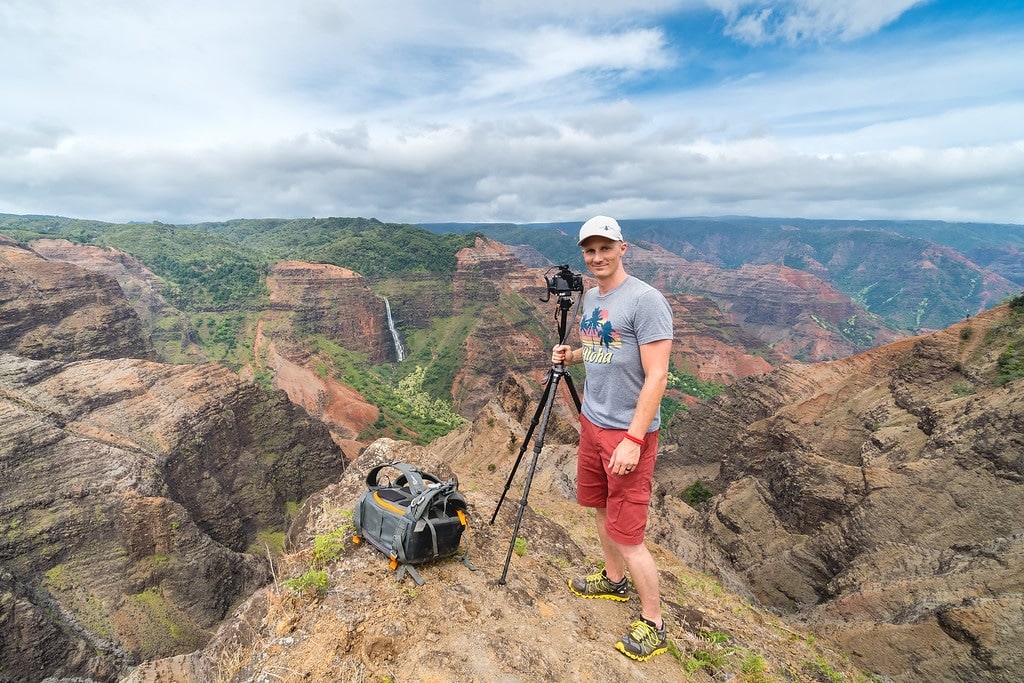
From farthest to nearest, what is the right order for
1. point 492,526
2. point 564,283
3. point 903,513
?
1. point 903,513
2. point 492,526
3. point 564,283

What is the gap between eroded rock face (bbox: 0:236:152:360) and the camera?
3997cm

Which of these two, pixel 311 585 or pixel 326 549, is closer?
pixel 311 585

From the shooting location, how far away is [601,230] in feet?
12.5

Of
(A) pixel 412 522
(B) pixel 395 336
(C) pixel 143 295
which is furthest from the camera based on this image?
(B) pixel 395 336

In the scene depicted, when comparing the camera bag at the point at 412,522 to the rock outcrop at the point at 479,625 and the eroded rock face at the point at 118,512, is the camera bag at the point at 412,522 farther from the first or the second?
the eroded rock face at the point at 118,512

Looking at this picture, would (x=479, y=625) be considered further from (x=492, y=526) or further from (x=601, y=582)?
(x=492, y=526)

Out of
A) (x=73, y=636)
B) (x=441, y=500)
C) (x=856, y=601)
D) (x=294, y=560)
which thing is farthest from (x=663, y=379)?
(x=73, y=636)

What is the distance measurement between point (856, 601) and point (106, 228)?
180693 millimetres

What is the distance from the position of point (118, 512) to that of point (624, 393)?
1289 inches

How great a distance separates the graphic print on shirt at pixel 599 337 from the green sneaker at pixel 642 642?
2.39m

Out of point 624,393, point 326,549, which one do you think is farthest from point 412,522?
point 624,393

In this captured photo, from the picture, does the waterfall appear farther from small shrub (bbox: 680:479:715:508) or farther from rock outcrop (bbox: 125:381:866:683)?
rock outcrop (bbox: 125:381:866:683)

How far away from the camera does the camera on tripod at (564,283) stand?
4.42 m

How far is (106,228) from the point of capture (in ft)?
445
